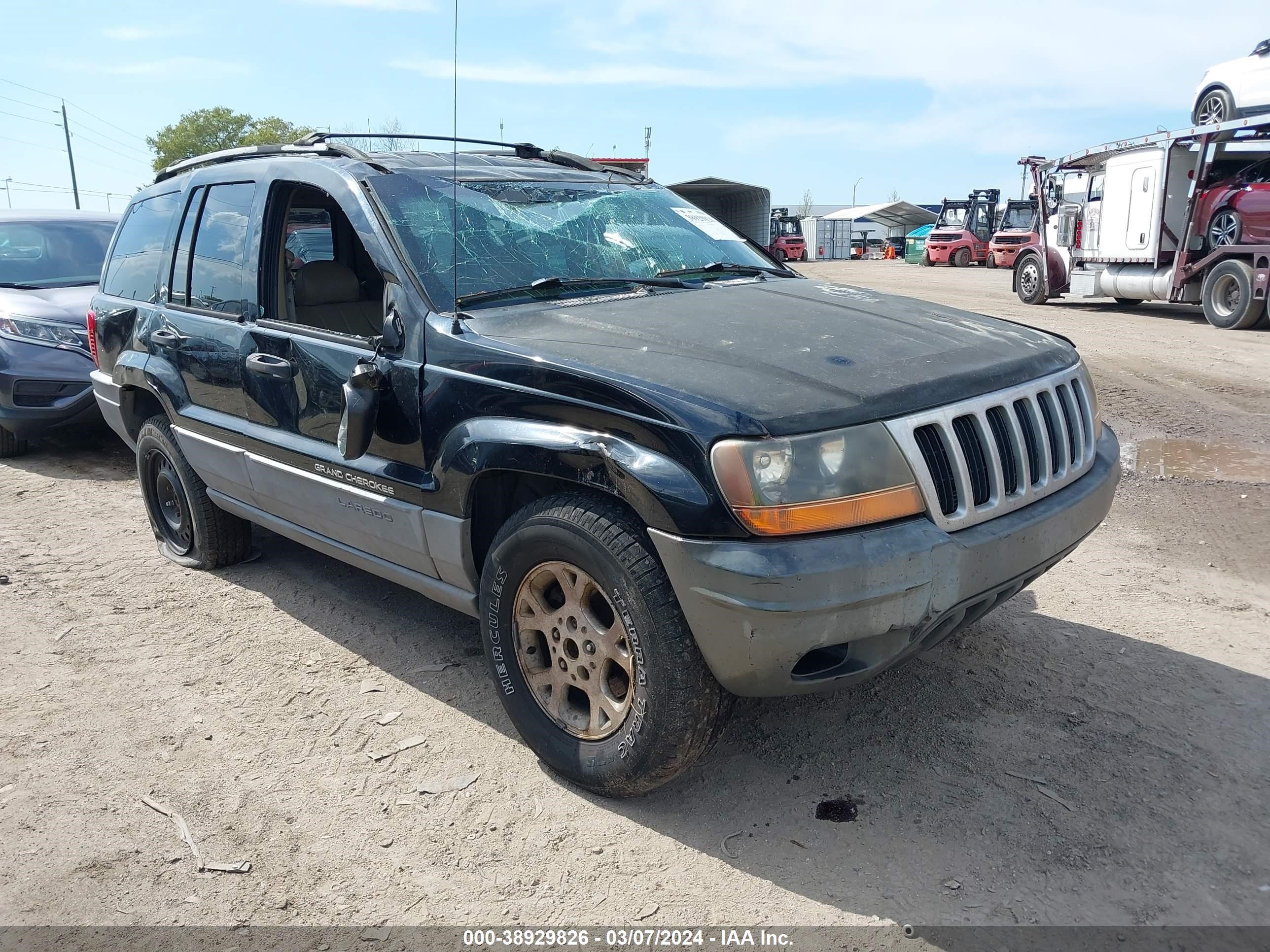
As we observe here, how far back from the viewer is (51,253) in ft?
27.2

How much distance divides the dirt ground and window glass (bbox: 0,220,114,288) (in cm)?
428

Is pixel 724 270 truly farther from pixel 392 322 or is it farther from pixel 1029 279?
pixel 1029 279

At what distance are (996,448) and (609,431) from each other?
1095mm

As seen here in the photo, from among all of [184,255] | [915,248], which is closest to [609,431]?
[184,255]

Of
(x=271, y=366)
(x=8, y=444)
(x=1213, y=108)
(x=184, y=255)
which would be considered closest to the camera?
(x=271, y=366)

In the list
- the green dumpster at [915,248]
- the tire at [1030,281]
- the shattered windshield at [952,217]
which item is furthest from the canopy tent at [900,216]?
the tire at [1030,281]

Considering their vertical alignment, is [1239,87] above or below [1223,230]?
above

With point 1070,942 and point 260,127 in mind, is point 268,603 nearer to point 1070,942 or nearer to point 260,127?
point 1070,942

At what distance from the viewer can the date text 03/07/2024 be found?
2.36 m

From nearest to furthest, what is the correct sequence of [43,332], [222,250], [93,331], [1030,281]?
[222,250]
[93,331]
[43,332]
[1030,281]

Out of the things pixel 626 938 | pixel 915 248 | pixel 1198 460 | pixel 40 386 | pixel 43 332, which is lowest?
pixel 626 938

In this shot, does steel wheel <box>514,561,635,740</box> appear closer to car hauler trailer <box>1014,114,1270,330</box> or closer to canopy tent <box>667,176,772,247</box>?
car hauler trailer <box>1014,114,1270,330</box>

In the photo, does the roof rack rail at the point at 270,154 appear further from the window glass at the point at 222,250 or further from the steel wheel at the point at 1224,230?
the steel wheel at the point at 1224,230

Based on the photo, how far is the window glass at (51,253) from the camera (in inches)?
317
